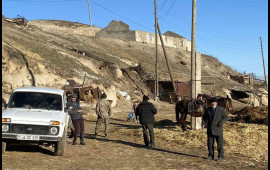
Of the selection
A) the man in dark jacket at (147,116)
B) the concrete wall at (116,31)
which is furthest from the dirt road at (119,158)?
the concrete wall at (116,31)

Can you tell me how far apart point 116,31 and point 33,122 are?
2861 inches

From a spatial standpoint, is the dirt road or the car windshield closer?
the dirt road

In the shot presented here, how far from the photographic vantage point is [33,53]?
29.6 meters

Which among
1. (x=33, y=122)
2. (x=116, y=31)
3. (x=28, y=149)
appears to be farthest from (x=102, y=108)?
(x=116, y=31)

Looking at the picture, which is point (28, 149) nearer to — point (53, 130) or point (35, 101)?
point (35, 101)

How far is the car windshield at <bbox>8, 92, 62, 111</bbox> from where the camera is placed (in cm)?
975


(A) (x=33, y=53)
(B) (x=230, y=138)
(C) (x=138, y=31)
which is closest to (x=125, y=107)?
(A) (x=33, y=53)

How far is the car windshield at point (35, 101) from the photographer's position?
32.0 feet

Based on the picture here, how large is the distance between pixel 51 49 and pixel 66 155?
2664 centimetres

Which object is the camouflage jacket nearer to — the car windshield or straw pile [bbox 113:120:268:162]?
straw pile [bbox 113:120:268:162]

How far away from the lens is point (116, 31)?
80.0 m

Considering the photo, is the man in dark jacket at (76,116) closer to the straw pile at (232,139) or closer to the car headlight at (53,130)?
the car headlight at (53,130)

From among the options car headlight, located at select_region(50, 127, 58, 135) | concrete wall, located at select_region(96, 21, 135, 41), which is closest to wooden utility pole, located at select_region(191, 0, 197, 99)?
car headlight, located at select_region(50, 127, 58, 135)

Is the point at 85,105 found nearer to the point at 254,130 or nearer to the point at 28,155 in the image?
the point at 254,130
